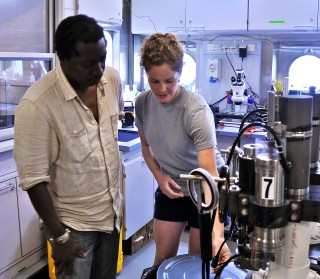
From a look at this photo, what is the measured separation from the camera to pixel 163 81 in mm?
1565

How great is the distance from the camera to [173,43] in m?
1.60

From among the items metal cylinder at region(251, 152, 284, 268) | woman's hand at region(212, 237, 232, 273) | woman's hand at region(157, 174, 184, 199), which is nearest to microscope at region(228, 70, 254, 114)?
woman's hand at region(157, 174, 184, 199)

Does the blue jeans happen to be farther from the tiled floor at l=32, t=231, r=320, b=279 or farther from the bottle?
the bottle

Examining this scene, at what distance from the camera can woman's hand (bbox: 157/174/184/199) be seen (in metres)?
1.73

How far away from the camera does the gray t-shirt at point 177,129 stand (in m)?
1.59

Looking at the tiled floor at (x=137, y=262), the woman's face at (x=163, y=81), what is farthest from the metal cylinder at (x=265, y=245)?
the tiled floor at (x=137, y=262)

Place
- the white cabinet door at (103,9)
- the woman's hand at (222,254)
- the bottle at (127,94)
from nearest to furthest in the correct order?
the woman's hand at (222,254)
the white cabinet door at (103,9)
the bottle at (127,94)

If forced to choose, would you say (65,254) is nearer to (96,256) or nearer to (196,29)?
(96,256)

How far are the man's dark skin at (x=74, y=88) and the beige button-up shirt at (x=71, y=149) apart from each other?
0.04 meters

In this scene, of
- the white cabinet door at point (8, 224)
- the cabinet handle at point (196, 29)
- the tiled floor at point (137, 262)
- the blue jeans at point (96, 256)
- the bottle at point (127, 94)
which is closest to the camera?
the blue jeans at point (96, 256)

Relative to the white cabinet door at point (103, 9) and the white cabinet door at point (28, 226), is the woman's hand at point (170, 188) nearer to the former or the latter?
the white cabinet door at point (28, 226)

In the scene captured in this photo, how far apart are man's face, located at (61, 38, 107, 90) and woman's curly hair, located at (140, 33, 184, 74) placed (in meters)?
0.31

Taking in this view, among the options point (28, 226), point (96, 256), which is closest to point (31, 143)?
point (96, 256)

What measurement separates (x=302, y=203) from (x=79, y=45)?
765 mm
